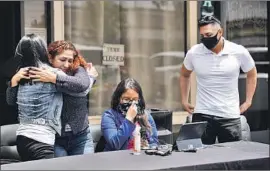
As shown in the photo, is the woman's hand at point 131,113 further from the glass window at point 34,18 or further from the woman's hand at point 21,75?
the glass window at point 34,18

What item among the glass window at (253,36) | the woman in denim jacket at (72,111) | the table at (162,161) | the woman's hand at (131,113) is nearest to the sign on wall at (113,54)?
the glass window at (253,36)

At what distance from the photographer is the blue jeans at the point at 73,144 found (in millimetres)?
3377

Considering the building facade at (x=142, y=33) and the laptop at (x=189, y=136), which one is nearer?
the laptop at (x=189, y=136)

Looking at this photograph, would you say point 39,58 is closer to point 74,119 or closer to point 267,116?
point 74,119

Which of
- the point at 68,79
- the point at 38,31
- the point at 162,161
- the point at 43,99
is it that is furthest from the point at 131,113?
the point at 38,31

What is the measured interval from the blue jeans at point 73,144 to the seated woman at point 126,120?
0.42ft

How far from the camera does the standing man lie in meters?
4.04

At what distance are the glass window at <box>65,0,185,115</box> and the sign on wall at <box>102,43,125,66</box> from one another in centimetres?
5

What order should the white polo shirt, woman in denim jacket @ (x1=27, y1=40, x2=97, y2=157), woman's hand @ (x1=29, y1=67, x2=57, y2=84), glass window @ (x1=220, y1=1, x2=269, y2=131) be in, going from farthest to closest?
glass window @ (x1=220, y1=1, x2=269, y2=131) < the white polo shirt < woman in denim jacket @ (x1=27, y1=40, x2=97, y2=157) < woman's hand @ (x1=29, y1=67, x2=57, y2=84)

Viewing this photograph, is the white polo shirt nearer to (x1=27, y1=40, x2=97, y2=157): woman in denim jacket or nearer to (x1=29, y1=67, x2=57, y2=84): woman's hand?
(x1=27, y1=40, x2=97, y2=157): woman in denim jacket

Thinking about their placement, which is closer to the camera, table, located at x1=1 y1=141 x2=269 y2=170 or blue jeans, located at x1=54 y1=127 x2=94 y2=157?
table, located at x1=1 y1=141 x2=269 y2=170

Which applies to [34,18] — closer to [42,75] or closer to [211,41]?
[211,41]

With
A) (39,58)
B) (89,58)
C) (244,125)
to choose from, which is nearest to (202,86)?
(244,125)

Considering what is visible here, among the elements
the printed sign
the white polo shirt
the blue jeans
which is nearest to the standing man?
the white polo shirt
